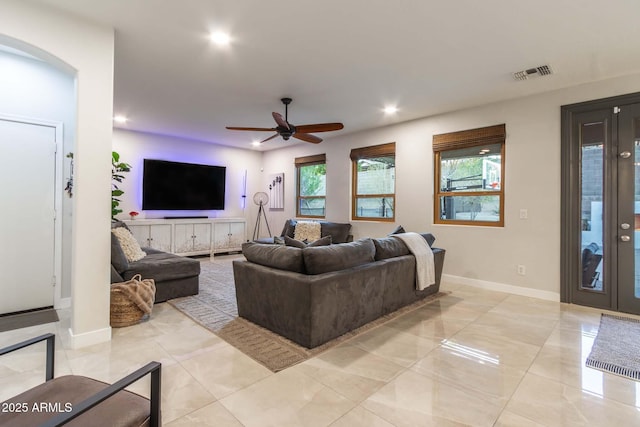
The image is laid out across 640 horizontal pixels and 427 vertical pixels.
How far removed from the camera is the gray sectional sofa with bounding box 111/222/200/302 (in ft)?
11.0

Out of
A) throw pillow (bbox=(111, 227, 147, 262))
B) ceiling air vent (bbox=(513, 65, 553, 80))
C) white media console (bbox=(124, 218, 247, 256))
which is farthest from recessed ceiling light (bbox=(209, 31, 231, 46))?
white media console (bbox=(124, 218, 247, 256))

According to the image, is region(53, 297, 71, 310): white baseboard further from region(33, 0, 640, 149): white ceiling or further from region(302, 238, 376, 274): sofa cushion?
region(302, 238, 376, 274): sofa cushion

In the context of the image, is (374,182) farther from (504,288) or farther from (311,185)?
(504,288)

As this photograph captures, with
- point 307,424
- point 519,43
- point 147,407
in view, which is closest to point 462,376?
point 307,424

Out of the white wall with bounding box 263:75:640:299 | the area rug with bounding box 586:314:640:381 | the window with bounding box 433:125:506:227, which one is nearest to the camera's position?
the area rug with bounding box 586:314:640:381

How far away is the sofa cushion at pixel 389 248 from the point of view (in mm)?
3224

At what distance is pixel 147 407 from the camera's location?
3.78ft

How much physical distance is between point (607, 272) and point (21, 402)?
5.08m

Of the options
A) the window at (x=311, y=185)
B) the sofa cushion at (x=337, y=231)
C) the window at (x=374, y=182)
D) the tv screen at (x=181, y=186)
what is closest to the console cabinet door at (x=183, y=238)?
the tv screen at (x=181, y=186)

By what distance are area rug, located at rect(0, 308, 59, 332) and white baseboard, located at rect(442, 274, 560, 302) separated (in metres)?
5.02

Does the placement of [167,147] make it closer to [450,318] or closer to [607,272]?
[450,318]

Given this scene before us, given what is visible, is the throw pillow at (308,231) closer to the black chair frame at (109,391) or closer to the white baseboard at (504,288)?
the white baseboard at (504,288)

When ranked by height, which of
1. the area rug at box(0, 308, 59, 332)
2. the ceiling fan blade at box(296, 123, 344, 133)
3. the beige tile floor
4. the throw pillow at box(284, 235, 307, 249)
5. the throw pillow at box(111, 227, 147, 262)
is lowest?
the beige tile floor

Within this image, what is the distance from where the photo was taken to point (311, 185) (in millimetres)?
7262
